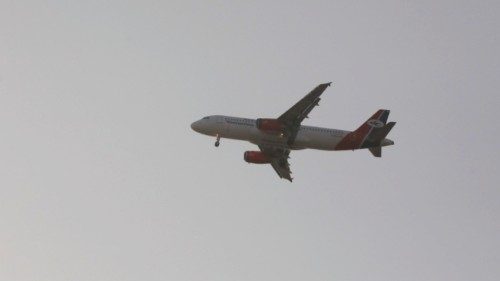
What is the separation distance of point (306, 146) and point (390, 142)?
908cm

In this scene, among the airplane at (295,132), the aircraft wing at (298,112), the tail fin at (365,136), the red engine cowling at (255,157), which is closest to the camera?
the aircraft wing at (298,112)

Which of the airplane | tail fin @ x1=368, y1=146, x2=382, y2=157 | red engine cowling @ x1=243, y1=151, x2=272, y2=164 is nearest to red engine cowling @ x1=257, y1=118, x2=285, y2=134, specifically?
the airplane

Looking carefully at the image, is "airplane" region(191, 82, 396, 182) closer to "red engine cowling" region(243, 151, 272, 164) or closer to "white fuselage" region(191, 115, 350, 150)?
"white fuselage" region(191, 115, 350, 150)

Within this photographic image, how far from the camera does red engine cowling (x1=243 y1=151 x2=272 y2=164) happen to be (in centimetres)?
10444

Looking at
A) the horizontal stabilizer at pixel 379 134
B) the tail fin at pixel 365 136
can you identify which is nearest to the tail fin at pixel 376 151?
the tail fin at pixel 365 136

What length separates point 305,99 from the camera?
3716 inches

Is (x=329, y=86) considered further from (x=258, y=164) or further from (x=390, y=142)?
(x=258, y=164)

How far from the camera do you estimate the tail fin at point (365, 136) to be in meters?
97.5

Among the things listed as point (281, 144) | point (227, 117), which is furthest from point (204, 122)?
point (281, 144)

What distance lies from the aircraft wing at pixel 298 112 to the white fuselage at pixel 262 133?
0.89 m

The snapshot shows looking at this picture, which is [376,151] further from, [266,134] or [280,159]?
[280,159]

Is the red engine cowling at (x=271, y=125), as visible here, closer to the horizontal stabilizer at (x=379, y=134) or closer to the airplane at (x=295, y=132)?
the airplane at (x=295, y=132)

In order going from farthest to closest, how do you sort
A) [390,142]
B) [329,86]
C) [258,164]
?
[258,164] < [390,142] < [329,86]

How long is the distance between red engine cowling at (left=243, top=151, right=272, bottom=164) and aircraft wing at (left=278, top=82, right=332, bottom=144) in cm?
671
